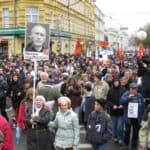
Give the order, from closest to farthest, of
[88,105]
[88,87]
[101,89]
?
[88,105], [101,89], [88,87]

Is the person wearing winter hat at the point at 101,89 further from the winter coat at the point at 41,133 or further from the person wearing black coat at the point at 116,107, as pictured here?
the winter coat at the point at 41,133

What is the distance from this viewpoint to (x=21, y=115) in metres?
9.72

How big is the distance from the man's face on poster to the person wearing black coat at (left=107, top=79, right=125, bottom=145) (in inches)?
79.3

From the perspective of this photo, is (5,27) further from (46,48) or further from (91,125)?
(91,125)

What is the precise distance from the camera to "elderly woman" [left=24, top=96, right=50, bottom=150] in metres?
8.54

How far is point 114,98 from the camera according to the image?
11.9 meters

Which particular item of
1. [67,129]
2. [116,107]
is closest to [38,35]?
[116,107]

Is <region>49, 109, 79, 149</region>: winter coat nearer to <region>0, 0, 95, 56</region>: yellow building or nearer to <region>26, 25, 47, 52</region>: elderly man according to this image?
<region>26, 25, 47, 52</region>: elderly man

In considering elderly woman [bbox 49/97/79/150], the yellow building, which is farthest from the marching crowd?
the yellow building

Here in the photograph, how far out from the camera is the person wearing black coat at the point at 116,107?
38.9ft

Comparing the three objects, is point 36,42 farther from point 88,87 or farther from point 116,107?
point 116,107

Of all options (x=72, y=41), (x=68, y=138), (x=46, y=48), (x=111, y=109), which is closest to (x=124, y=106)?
(x=111, y=109)

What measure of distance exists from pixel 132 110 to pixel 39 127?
279 cm

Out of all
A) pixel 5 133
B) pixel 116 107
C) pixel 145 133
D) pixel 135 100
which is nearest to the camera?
pixel 5 133
